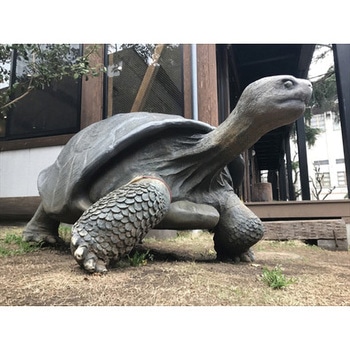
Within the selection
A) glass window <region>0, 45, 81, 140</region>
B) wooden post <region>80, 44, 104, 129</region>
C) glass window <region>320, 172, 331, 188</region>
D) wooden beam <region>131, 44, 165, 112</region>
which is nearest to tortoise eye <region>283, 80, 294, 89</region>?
wooden beam <region>131, 44, 165, 112</region>

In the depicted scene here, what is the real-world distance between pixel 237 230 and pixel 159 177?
63 centimetres

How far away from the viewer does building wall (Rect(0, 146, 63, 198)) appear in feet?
15.4

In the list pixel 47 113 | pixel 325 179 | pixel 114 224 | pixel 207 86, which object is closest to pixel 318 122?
pixel 325 179

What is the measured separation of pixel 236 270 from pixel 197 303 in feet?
2.40

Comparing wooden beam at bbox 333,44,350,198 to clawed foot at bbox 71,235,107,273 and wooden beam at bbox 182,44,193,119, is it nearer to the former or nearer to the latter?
wooden beam at bbox 182,44,193,119

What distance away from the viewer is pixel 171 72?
4.56 meters

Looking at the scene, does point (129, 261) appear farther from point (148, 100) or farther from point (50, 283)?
point (148, 100)

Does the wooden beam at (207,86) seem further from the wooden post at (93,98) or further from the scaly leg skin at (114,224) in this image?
the scaly leg skin at (114,224)

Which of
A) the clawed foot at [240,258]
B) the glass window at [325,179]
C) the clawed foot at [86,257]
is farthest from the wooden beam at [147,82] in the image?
the glass window at [325,179]

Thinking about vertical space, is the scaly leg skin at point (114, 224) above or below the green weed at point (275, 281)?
above

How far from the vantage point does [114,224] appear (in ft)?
5.16

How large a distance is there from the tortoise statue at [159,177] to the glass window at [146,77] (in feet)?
7.37

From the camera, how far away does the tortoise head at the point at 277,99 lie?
1.71 metres

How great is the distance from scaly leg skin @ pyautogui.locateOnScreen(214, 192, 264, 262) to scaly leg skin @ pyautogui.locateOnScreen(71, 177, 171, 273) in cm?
66
